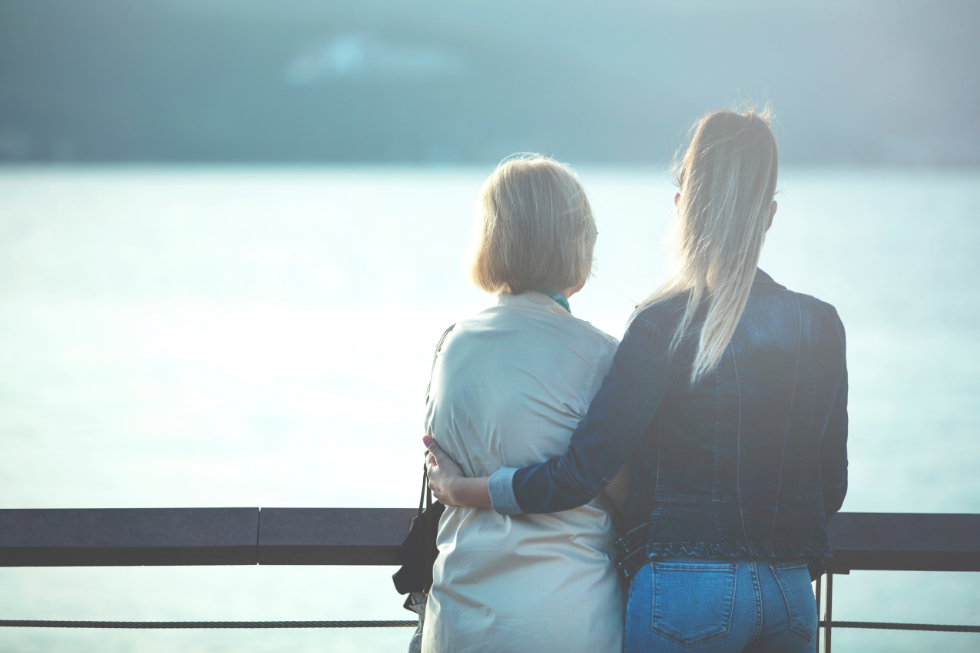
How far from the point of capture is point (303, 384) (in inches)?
384

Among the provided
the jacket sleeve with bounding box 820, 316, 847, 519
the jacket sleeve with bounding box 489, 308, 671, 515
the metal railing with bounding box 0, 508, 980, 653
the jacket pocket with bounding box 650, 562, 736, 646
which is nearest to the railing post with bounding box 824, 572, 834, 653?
the metal railing with bounding box 0, 508, 980, 653

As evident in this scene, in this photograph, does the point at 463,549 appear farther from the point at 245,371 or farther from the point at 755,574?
the point at 245,371

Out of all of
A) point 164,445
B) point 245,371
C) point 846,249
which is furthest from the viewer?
point 846,249

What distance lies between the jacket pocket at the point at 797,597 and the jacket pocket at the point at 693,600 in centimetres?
8

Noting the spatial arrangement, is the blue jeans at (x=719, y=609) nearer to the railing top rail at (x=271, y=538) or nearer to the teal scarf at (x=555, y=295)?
the railing top rail at (x=271, y=538)

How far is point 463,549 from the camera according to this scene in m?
1.27

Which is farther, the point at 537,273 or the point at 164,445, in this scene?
the point at 164,445

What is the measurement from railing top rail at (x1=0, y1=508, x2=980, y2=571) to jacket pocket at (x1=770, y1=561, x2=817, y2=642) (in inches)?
10.8

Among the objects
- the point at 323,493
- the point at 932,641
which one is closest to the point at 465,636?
the point at 932,641

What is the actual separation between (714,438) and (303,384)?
8.97m

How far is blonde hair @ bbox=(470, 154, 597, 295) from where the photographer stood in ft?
4.36

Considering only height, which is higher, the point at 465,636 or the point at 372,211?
the point at 372,211

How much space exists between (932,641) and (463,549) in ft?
12.8

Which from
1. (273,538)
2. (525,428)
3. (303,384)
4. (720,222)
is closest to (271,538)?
(273,538)
